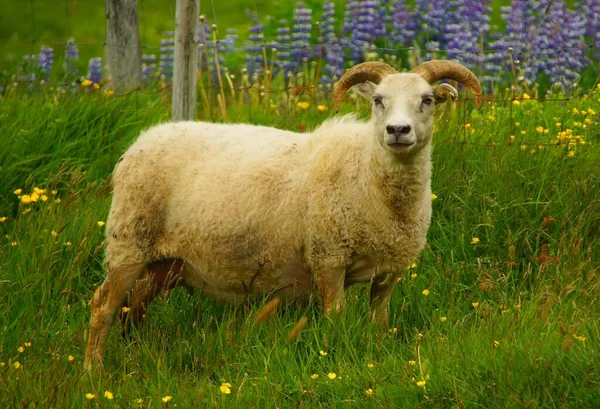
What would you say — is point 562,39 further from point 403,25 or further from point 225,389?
point 225,389

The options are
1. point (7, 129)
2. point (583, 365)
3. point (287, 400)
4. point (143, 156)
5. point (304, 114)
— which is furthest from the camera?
point (304, 114)

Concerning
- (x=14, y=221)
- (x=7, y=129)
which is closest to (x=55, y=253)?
(x=14, y=221)

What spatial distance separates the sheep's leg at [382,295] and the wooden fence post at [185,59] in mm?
2338

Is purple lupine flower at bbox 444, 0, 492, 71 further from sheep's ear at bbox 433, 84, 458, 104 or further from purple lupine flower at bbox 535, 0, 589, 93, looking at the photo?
sheep's ear at bbox 433, 84, 458, 104

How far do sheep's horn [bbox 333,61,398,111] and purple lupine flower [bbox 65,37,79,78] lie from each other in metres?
3.16

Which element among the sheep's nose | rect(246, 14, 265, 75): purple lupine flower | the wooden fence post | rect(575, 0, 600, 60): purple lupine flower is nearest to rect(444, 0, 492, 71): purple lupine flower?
rect(575, 0, 600, 60): purple lupine flower

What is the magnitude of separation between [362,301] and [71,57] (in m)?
4.45

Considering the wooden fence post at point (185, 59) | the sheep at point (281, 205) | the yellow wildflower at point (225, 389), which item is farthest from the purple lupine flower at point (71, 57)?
the yellow wildflower at point (225, 389)

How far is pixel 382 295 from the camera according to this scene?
539cm

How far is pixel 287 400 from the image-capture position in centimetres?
439

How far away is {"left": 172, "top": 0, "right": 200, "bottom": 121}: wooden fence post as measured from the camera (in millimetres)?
6980

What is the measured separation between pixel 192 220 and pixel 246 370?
3.64 ft

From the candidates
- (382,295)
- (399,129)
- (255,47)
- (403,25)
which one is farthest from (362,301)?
(403,25)

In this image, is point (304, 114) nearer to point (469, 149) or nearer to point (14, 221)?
point (469, 149)
